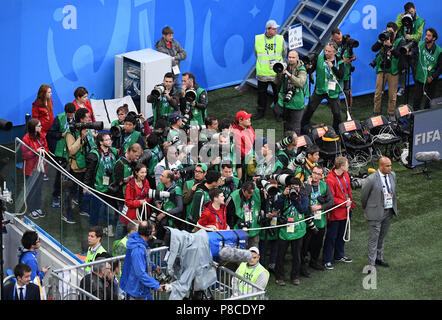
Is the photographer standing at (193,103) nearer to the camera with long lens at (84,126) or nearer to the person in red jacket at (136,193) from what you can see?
the camera with long lens at (84,126)

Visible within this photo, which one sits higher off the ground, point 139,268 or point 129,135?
point 129,135

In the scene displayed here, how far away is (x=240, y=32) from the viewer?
1748cm

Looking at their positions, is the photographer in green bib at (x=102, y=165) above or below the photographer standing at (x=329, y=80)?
below

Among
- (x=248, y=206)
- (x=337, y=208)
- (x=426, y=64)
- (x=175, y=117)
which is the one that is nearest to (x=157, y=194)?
(x=248, y=206)

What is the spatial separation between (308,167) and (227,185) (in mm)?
1145

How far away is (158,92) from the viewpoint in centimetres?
1383

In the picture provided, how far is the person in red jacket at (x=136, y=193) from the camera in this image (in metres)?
11.4

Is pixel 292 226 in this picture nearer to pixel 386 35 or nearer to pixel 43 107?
pixel 43 107

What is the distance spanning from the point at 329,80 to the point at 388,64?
166 cm

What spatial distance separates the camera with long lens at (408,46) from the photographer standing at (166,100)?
13.6 ft

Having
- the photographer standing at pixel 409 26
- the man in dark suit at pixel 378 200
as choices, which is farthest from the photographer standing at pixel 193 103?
the photographer standing at pixel 409 26

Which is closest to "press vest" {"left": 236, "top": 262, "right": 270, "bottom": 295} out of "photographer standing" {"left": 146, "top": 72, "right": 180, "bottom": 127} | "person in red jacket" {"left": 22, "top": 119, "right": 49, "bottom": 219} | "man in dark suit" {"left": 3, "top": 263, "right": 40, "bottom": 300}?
"man in dark suit" {"left": 3, "top": 263, "right": 40, "bottom": 300}

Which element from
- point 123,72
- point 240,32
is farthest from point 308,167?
point 240,32

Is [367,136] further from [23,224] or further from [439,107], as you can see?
[23,224]
